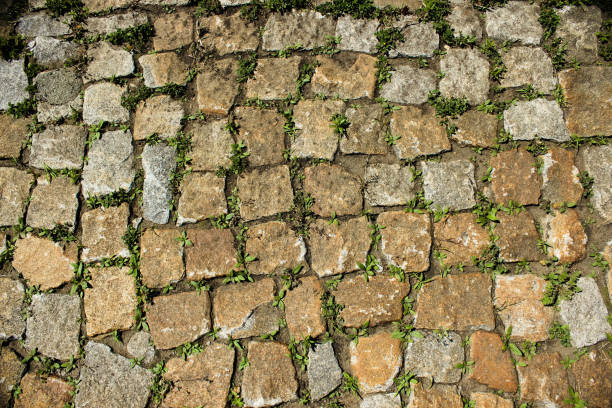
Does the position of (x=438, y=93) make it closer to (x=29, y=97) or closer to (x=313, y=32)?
(x=313, y=32)

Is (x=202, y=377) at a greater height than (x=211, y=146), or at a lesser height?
lesser

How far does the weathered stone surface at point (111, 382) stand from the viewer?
254cm

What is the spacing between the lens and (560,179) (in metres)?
2.82

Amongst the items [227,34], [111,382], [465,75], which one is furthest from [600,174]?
[111,382]

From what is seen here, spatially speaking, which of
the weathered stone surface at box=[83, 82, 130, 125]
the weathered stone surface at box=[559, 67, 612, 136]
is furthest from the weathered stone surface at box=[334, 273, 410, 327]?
the weathered stone surface at box=[83, 82, 130, 125]

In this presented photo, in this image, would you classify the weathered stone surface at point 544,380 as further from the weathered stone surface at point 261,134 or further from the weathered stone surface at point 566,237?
the weathered stone surface at point 261,134

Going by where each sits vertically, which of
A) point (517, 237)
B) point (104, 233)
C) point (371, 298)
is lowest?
point (371, 298)

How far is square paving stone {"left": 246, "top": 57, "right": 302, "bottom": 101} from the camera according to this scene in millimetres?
2975

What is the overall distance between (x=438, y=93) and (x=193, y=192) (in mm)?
1945

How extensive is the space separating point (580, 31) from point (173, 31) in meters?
3.19

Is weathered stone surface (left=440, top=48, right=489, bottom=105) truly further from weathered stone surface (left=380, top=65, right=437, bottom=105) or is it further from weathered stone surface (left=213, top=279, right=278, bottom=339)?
weathered stone surface (left=213, top=279, right=278, bottom=339)

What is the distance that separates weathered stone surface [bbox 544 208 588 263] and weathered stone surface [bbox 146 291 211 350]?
2387 mm

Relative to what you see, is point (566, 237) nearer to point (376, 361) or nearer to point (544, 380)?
point (544, 380)

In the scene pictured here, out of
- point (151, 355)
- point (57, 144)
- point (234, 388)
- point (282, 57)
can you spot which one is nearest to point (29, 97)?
point (57, 144)
